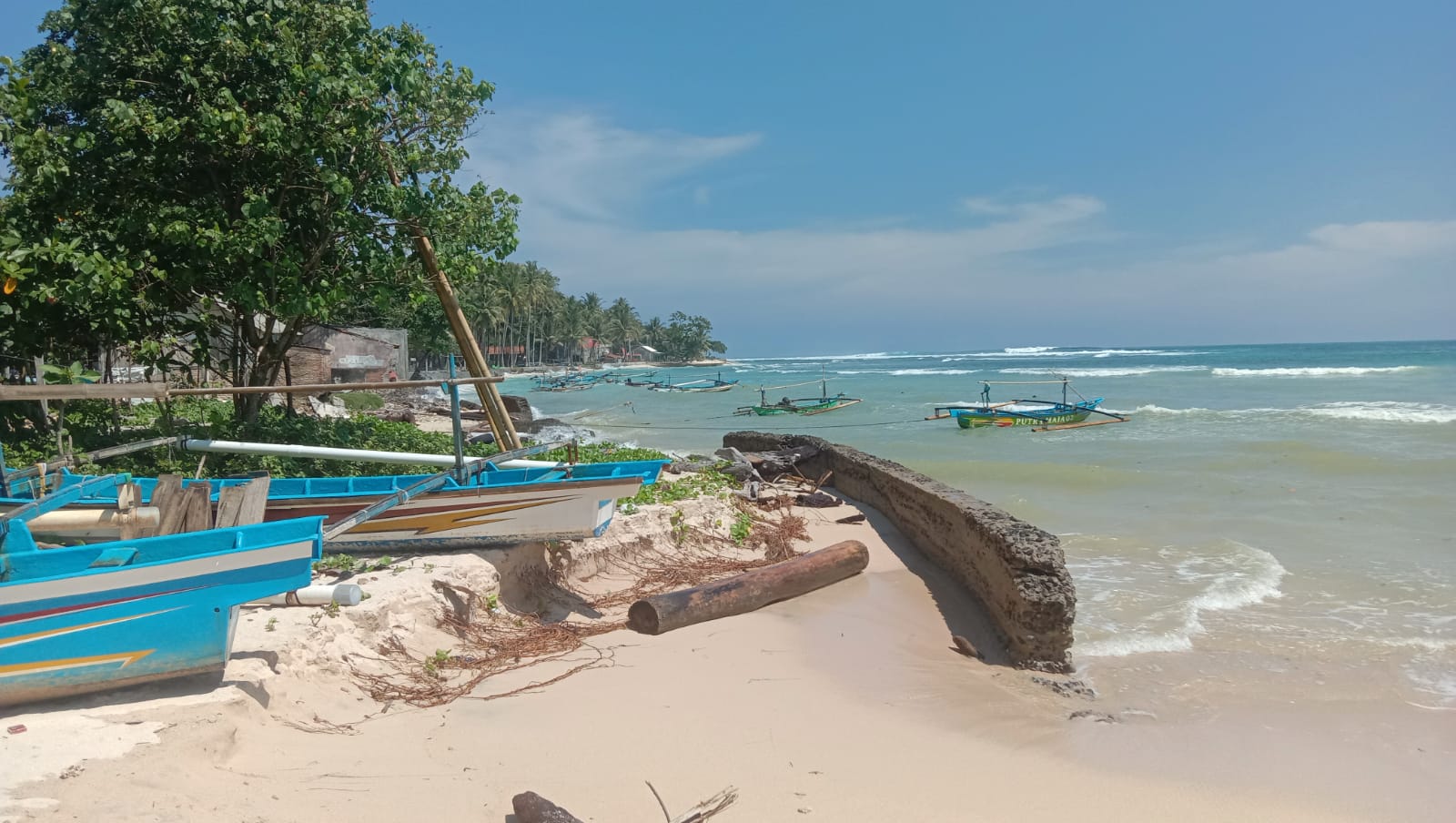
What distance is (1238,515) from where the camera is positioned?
13.0m

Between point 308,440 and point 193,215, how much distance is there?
3.23 metres

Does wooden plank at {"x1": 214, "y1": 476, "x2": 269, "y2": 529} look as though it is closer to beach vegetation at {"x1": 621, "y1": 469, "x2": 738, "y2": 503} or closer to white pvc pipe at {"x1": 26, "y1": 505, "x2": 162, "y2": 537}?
white pvc pipe at {"x1": 26, "y1": 505, "x2": 162, "y2": 537}

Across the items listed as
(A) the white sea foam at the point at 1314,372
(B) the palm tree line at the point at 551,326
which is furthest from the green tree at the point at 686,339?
(A) the white sea foam at the point at 1314,372

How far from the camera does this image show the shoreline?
4.07m

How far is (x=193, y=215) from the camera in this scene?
975cm

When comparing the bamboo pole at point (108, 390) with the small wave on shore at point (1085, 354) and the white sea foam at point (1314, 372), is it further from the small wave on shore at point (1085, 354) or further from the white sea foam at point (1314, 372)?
the small wave on shore at point (1085, 354)

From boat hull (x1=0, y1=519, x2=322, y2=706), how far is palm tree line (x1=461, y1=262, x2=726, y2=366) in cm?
5375

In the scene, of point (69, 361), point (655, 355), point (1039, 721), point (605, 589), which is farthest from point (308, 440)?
point (655, 355)

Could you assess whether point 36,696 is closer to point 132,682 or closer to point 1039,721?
point 132,682

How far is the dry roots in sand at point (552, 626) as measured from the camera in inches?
220

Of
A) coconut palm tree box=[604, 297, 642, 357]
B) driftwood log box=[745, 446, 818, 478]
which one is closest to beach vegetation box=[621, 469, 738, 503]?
driftwood log box=[745, 446, 818, 478]

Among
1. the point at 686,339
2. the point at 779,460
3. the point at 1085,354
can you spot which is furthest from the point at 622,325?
the point at 779,460

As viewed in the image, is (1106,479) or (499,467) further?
(1106,479)

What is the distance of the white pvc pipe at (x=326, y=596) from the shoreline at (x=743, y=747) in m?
0.11
